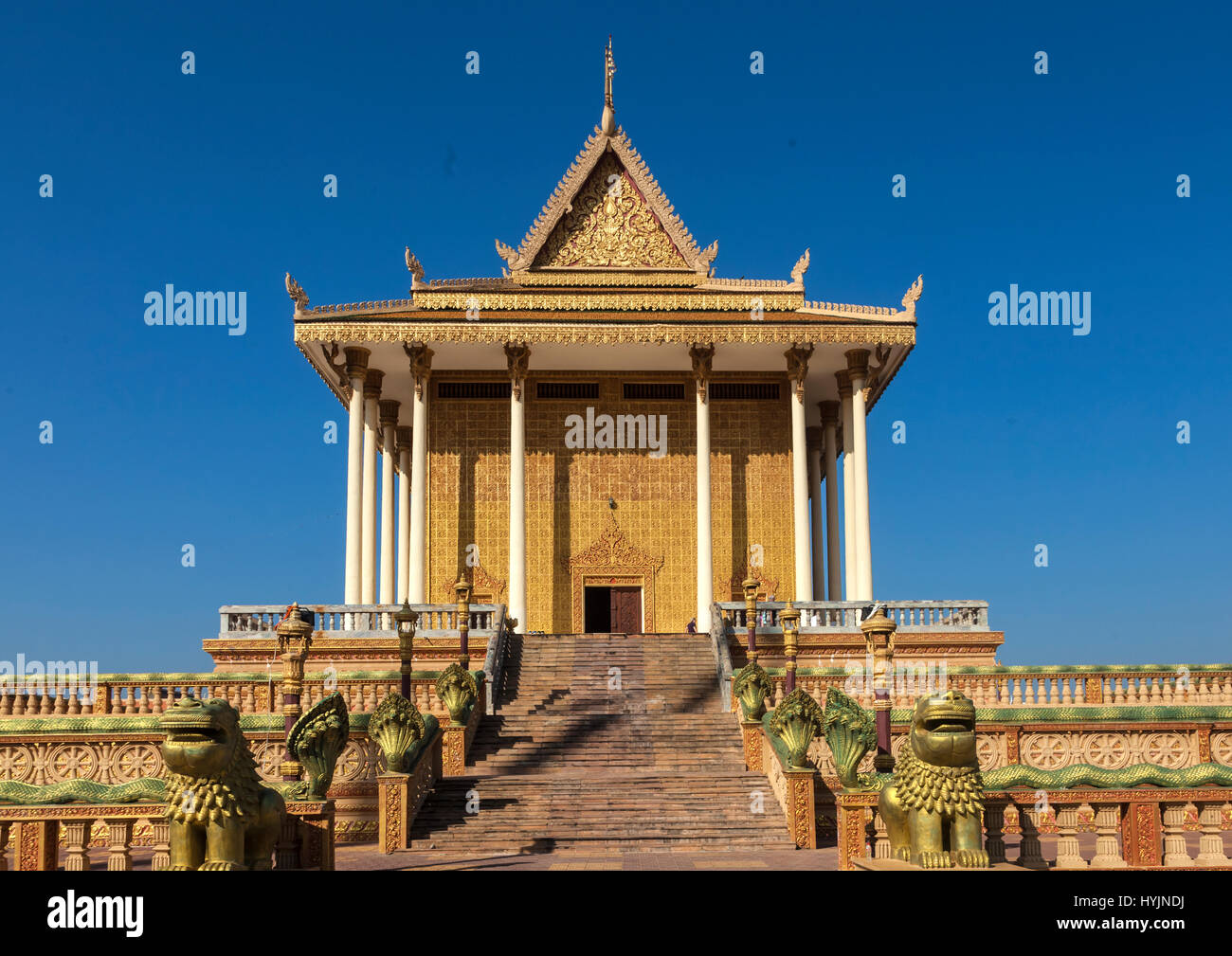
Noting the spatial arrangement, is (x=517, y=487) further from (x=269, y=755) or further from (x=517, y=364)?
(x=269, y=755)

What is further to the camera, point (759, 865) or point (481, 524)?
point (481, 524)

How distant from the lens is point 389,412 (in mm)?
33406

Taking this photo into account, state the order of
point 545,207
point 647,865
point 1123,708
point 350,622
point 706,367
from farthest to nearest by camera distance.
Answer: point 545,207 < point 706,367 < point 350,622 < point 1123,708 < point 647,865

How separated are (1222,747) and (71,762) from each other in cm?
1613

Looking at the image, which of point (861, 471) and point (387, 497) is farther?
point (387, 497)

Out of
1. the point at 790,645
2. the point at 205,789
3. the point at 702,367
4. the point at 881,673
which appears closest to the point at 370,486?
Answer: the point at 702,367

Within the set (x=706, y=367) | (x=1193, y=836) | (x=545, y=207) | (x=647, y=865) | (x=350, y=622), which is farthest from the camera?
(x=545, y=207)

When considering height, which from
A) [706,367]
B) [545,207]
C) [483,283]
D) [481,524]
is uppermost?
[545,207]

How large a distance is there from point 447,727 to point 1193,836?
32.4 ft

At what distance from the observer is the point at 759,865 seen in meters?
11.6

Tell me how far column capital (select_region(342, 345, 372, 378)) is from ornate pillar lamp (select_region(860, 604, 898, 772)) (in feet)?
59.3
